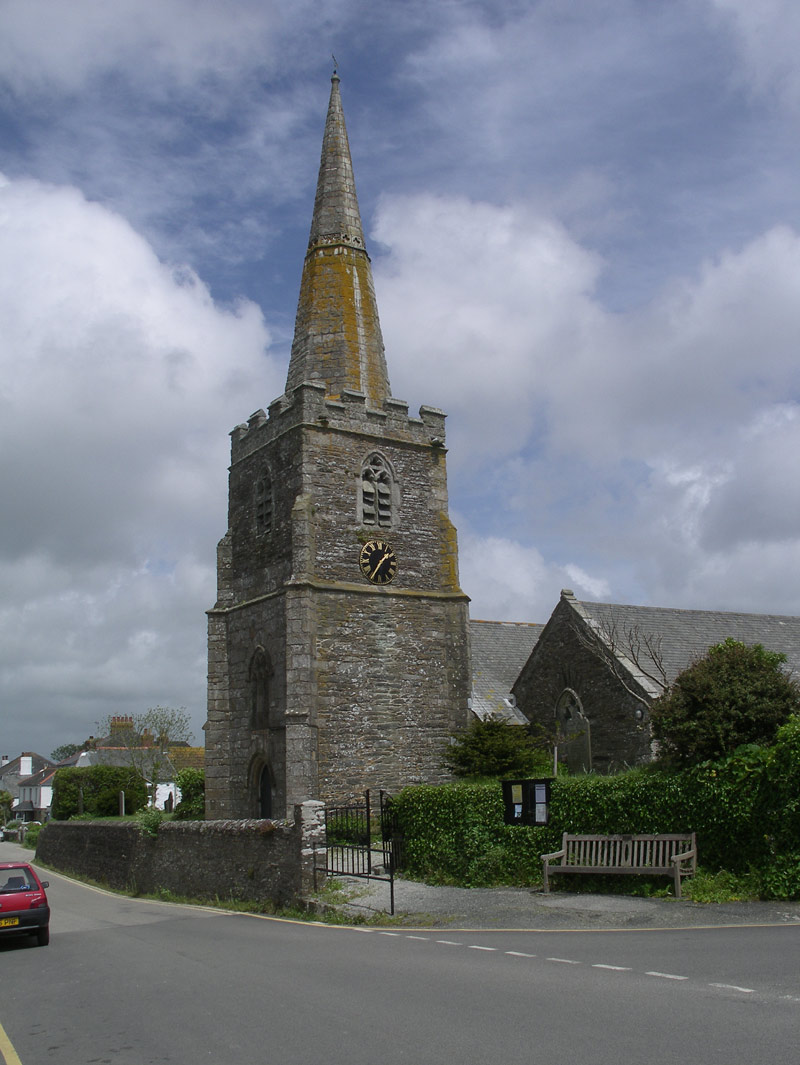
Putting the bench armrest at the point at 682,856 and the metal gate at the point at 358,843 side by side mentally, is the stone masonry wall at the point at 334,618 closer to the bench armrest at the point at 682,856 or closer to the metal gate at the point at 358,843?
the metal gate at the point at 358,843

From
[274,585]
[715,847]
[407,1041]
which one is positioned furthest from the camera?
[274,585]

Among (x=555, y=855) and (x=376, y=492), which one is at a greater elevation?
(x=376, y=492)

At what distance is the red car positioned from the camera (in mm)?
14609

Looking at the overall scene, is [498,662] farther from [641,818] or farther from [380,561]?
[641,818]

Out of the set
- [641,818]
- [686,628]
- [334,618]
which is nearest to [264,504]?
[334,618]

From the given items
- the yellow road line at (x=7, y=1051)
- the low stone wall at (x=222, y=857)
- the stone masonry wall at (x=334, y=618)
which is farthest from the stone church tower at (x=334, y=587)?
the yellow road line at (x=7, y=1051)

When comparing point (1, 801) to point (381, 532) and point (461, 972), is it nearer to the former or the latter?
point (381, 532)

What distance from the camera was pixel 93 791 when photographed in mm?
46469

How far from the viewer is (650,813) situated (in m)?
14.1

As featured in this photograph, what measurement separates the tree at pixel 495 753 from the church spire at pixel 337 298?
31.7ft

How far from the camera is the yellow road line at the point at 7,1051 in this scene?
7.05 metres

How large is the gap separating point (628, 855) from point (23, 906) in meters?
9.29

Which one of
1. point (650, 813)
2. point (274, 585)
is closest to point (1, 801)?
point (274, 585)

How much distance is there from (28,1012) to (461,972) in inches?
164
